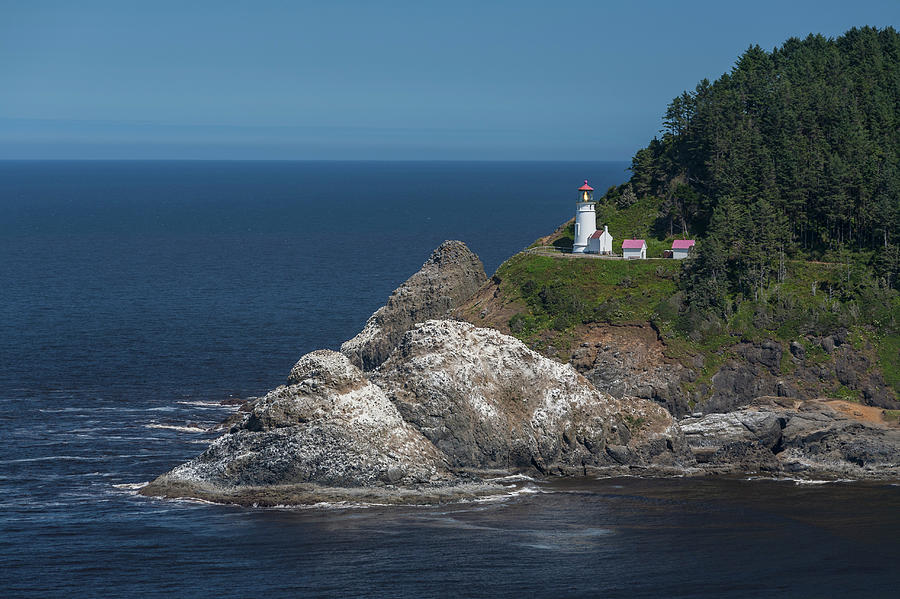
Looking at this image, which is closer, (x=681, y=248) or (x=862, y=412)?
(x=862, y=412)

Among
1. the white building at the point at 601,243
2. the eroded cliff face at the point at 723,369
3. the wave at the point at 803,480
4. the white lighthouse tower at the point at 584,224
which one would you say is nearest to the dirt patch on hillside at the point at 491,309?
the eroded cliff face at the point at 723,369

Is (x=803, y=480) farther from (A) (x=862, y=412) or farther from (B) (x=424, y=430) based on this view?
(B) (x=424, y=430)

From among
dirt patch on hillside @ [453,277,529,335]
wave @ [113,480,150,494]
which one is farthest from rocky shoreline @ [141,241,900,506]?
dirt patch on hillside @ [453,277,529,335]

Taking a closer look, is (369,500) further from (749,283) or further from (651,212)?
(651,212)

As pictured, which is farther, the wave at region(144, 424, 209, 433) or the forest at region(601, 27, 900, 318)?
the forest at region(601, 27, 900, 318)

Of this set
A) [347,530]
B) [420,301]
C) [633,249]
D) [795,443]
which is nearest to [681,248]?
[633,249]

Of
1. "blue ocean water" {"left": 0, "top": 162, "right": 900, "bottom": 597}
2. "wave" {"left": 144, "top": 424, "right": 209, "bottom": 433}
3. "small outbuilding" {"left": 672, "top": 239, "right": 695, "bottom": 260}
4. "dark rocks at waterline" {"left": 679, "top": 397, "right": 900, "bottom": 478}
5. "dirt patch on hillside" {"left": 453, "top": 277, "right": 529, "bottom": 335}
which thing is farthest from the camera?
"small outbuilding" {"left": 672, "top": 239, "right": 695, "bottom": 260}

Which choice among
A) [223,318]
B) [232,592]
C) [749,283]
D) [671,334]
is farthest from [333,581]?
[223,318]

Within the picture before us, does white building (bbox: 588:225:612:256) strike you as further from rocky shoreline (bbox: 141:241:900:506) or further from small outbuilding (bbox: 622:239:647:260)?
rocky shoreline (bbox: 141:241:900:506)
